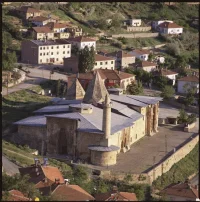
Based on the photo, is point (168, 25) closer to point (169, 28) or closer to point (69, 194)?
point (169, 28)

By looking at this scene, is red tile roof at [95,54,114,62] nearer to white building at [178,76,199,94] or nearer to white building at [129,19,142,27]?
white building at [178,76,199,94]

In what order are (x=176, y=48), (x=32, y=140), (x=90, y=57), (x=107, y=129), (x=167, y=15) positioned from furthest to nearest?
(x=167, y=15) < (x=176, y=48) < (x=90, y=57) < (x=32, y=140) < (x=107, y=129)

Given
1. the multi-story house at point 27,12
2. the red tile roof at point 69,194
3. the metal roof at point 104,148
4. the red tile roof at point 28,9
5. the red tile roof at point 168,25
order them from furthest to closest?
the red tile roof at point 168,25 < the red tile roof at point 28,9 < the multi-story house at point 27,12 < the metal roof at point 104,148 < the red tile roof at point 69,194

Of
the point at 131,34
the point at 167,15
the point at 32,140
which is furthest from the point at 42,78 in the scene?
the point at 167,15

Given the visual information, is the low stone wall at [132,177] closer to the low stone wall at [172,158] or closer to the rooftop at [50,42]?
the low stone wall at [172,158]

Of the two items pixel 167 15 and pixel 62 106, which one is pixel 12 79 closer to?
pixel 62 106

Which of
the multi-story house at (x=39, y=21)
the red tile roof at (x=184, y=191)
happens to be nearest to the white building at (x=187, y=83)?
the multi-story house at (x=39, y=21)
